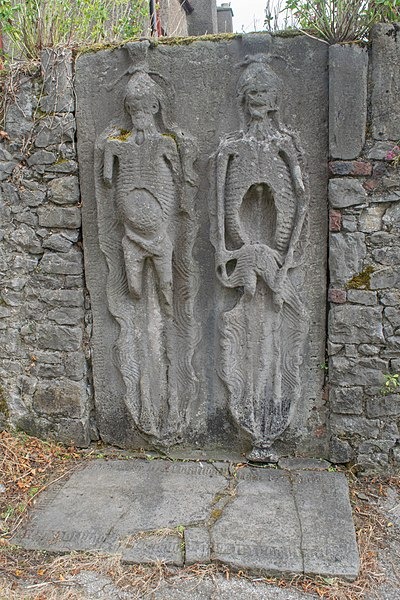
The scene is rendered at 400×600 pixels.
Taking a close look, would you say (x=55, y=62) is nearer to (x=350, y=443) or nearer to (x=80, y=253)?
(x=80, y=253)

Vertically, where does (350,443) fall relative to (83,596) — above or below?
above

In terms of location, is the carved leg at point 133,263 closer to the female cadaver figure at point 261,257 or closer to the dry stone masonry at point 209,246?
the dry stone masonry at point 209,246

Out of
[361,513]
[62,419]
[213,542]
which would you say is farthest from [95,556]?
[361,513]

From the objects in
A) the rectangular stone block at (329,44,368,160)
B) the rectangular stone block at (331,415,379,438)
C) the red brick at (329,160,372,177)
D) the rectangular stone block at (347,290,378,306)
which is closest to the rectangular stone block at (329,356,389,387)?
the rectangular stone block at (331,415,379,438)

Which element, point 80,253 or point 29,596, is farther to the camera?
point 80,253

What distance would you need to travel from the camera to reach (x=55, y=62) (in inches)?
138

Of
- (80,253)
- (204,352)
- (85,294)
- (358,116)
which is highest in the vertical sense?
(358,116)

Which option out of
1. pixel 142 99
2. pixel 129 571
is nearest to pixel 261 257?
pixel 142 99

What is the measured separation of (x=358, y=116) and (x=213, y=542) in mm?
2538

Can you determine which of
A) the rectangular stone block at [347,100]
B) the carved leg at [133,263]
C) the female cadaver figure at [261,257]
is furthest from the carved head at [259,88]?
the carved leg at [133,263]

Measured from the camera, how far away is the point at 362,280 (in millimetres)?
3400

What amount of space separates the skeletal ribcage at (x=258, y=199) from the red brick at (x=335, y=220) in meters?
0.23

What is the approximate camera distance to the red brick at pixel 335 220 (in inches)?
132

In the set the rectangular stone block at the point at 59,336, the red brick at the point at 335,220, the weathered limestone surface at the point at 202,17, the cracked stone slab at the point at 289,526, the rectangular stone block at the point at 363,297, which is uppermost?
the weathered limestone surface at the point at 202,17
